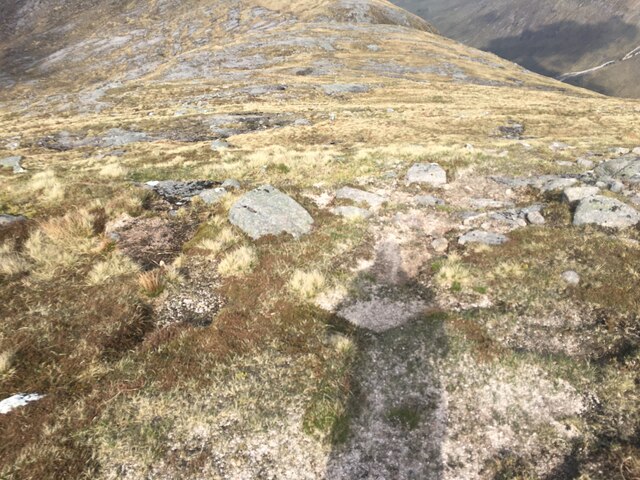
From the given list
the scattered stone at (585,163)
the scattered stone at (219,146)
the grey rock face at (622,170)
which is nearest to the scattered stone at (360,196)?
the grey rock face at (622,170)

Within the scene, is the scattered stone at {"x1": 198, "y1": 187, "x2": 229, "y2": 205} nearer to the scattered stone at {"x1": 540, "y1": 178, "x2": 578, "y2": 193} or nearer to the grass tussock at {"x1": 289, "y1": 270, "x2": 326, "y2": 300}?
the grass tussock at {"x1": 289, "y1": 270, "x2": 326, "y2": 300}

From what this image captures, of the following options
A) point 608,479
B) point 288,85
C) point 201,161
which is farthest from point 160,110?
point 608,479

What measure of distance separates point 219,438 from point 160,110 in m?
60.7

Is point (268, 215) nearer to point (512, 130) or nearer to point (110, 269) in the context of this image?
point (110, 269)

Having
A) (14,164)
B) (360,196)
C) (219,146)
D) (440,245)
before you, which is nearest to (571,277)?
(440,245)

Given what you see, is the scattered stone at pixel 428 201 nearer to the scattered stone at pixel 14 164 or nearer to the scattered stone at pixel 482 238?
the scattered stone at pixel 482 238

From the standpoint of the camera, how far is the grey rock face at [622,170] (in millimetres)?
18812

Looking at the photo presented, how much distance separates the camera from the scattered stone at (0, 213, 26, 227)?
12428 mm

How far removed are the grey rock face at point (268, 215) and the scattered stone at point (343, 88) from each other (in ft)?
204

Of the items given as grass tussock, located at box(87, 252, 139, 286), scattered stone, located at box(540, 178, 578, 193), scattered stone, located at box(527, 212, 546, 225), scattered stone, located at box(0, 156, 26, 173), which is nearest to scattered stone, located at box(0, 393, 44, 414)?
grass tussock, located at box(87, 252, 139, 286)

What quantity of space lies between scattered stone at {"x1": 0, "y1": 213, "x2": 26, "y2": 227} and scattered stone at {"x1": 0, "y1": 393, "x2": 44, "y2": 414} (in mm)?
8685

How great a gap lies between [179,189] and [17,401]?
1265cm

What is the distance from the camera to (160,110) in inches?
2232

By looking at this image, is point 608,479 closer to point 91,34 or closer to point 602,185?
point 602,185
